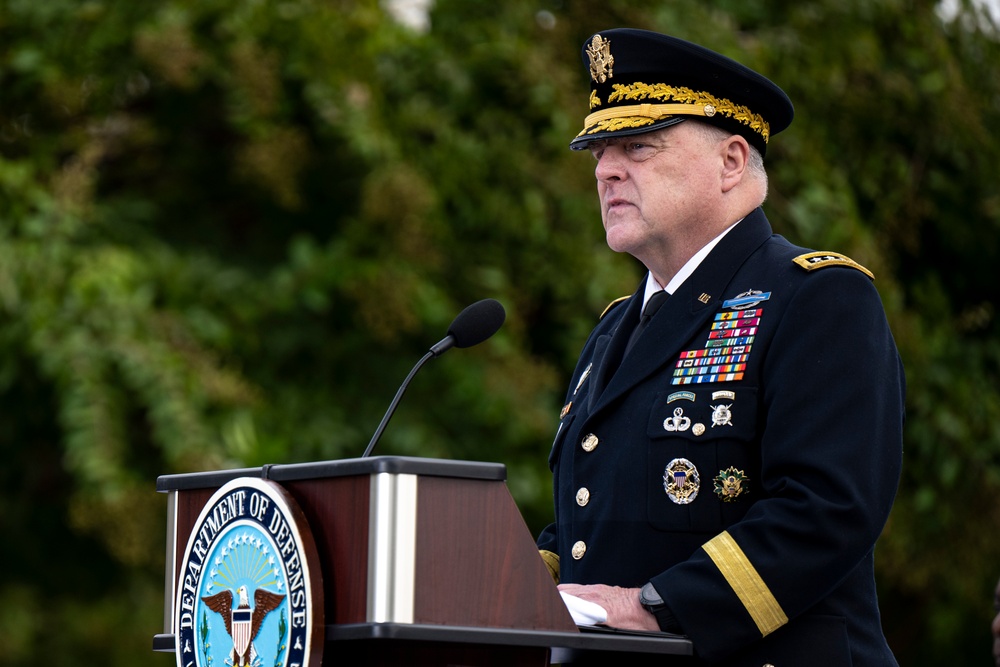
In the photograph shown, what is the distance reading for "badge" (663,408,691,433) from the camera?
81.3 inches

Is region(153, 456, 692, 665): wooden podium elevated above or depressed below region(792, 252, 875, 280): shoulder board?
below

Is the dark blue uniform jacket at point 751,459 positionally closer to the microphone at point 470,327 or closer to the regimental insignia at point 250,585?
the microphone at point 470,327

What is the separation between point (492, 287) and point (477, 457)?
1.80ft

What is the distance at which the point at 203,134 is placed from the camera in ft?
17.5

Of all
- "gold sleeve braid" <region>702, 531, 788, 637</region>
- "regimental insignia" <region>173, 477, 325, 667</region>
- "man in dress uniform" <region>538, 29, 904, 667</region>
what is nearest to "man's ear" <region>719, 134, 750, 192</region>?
"man in dress uniform" <region>538, 29, 904, 667</region>

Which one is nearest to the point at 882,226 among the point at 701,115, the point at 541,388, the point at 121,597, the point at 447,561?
the point at 541,388

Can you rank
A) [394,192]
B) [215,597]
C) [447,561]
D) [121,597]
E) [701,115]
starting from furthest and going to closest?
[121,597] → [394,192] → [701,115] → [215,597] → [447,561]

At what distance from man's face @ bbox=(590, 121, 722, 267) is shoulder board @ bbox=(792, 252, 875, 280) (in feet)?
0.63

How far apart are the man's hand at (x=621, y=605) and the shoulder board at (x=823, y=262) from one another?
0.52 meters

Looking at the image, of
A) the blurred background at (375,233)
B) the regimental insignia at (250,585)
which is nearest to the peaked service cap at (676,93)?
the regimental insignia at (250,585)

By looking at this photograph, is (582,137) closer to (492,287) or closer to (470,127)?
(492,287)

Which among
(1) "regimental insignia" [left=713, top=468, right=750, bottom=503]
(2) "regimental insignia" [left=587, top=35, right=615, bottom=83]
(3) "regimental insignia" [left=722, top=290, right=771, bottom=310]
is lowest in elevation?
(1) "regimental insignia" [left=713, top=468, right=750, bottom=503]

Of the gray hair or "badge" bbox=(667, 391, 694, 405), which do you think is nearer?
"badge" bbox=(667, 391, 694, 405)

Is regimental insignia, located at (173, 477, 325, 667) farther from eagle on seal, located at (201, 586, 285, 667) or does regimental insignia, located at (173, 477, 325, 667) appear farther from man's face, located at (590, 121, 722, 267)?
man's face, located at (590, 121, 722, 267)
